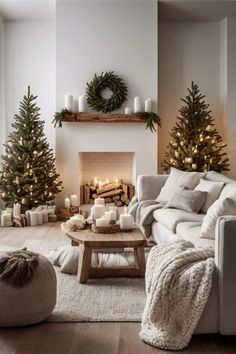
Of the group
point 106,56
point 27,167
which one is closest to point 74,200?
point 27,167

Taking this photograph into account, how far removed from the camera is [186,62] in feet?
25.9

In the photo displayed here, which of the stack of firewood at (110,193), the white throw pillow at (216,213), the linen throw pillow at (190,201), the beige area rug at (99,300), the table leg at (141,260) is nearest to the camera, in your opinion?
the beige area rug at (99,300)

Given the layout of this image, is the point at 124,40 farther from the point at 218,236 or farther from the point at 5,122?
the point at 218,236

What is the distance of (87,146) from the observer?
24.1ft

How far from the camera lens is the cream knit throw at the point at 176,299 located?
253cm

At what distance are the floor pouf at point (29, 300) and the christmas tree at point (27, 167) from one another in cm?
407

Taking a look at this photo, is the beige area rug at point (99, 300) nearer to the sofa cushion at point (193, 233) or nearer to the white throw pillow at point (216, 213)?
the sofa cushion at point (193, 233)

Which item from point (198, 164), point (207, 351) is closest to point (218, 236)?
point (207, 351)

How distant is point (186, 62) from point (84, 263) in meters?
5.20

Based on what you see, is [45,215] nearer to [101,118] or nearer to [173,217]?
[101,118]

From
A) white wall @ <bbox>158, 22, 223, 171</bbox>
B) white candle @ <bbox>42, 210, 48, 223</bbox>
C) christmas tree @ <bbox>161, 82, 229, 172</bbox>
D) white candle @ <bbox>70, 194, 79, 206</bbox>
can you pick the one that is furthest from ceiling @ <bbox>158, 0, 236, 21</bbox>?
white candle @ <bbox>42, 210, 48, 223</bbox>

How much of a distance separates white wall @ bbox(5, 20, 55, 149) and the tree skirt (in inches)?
173

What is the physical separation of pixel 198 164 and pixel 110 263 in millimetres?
3419

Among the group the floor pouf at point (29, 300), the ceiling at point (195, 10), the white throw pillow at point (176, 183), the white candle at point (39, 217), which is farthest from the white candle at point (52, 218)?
the floor pouf at point (29, 300)
